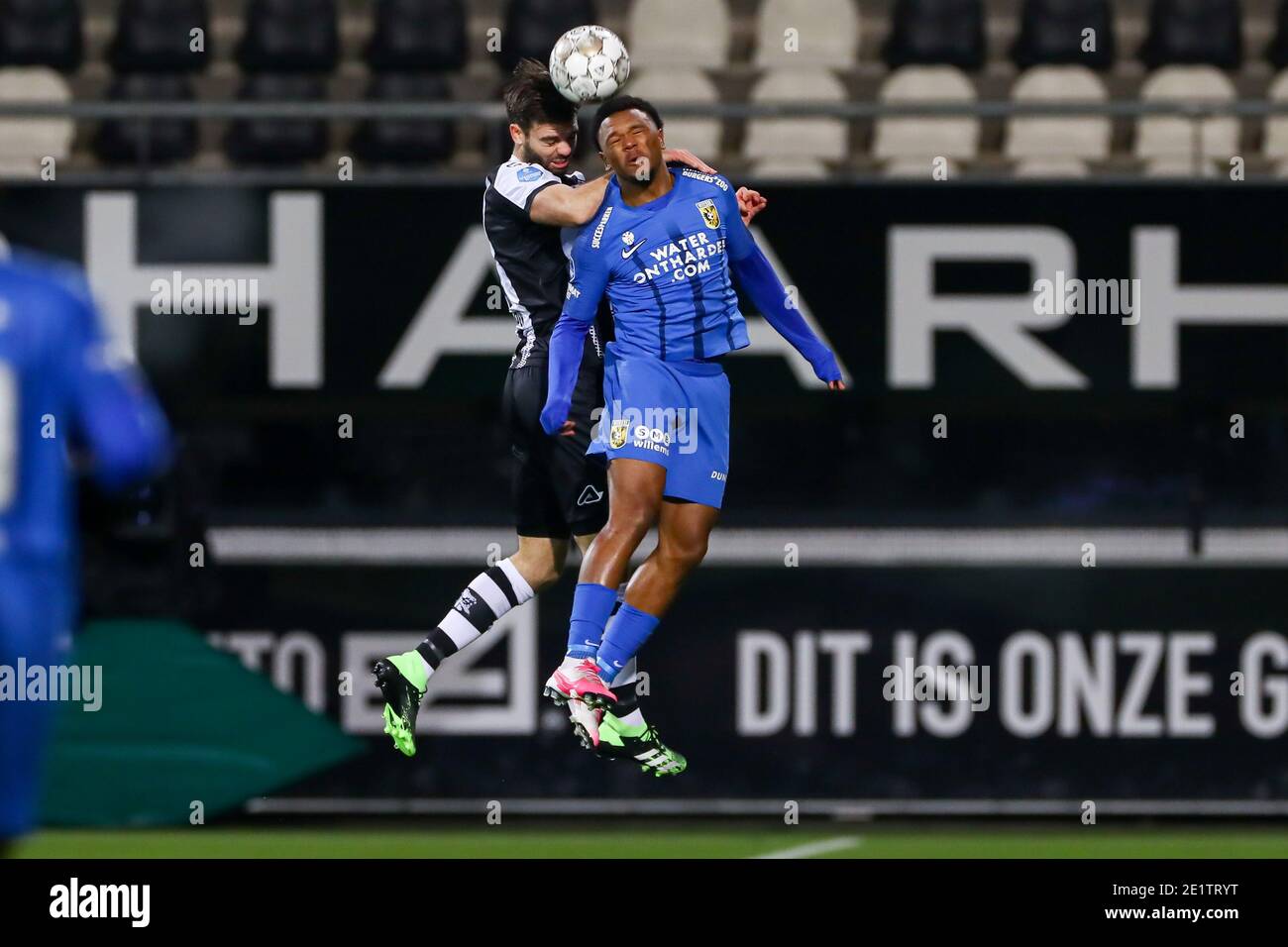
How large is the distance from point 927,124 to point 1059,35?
3.70ft

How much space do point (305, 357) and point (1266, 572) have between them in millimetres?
3407

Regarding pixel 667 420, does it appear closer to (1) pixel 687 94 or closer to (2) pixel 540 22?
(1) pixel 687 94

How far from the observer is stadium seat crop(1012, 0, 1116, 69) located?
966 cm

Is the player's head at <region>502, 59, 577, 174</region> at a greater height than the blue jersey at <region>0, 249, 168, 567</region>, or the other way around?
the player's head at <region>502, 59, 577, 174</region>

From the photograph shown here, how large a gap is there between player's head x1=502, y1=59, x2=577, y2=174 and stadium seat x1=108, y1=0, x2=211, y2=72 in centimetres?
417

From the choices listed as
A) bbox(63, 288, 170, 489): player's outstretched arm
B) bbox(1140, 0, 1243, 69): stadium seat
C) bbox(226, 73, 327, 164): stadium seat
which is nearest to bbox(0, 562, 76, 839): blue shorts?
bbox(63, 288, 170, 489): player's outstretched arm

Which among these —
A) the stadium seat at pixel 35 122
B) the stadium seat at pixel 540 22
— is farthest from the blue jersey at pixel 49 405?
the stadium seat at pixel 540 22

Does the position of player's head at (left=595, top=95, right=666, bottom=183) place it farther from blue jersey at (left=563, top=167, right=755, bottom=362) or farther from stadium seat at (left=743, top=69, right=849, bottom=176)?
stadium seat at (left=743, top=69, right=849, bottom=176)

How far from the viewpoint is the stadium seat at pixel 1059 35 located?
966 centimetres

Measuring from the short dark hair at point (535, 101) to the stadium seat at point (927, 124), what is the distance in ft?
9.66

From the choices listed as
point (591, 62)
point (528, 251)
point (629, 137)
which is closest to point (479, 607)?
point (528, 251)

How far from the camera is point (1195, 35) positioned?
31.9 ft

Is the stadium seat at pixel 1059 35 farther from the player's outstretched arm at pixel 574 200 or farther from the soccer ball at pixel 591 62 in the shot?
the soccer ball at pixel 591 62

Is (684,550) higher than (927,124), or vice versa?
(927,124)
